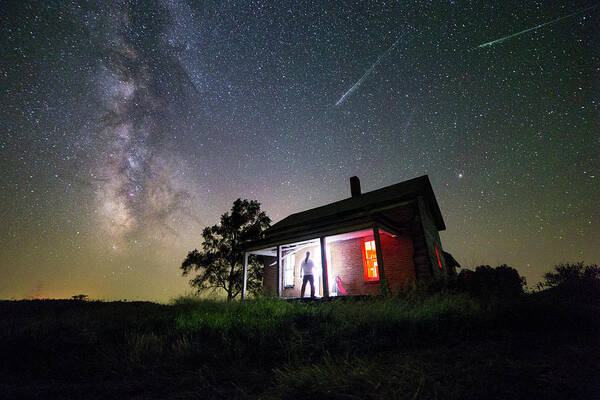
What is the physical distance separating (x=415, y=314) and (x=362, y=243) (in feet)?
23.1

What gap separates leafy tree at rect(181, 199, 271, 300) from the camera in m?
17.5

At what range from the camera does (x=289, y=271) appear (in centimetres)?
1370

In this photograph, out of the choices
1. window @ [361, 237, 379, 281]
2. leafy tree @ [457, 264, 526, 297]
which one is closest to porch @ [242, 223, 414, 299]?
window @ [361, 237, 379, 281]

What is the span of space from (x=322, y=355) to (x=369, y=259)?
27.3 feet

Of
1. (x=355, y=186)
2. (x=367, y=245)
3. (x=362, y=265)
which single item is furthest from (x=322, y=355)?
(x=355, y=186)

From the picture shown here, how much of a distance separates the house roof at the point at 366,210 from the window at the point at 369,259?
1.34 metres

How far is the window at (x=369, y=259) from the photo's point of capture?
1069 centimetres

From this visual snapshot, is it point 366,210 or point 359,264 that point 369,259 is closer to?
point 359,264

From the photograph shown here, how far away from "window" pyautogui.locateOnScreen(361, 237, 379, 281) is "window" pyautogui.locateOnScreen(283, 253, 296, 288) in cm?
428

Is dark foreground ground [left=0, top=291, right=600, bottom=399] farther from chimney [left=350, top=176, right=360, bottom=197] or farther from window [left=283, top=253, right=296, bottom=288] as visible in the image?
chimney [left=350, top=176, right=360, bottom=197]

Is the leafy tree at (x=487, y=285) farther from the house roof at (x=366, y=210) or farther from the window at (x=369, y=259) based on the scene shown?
the window at (x=369, y=259)

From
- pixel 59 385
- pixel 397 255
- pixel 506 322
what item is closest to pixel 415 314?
pixel 506 322

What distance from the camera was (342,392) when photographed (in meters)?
1.97

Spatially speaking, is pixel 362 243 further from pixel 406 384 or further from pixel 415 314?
pixel 406 384
